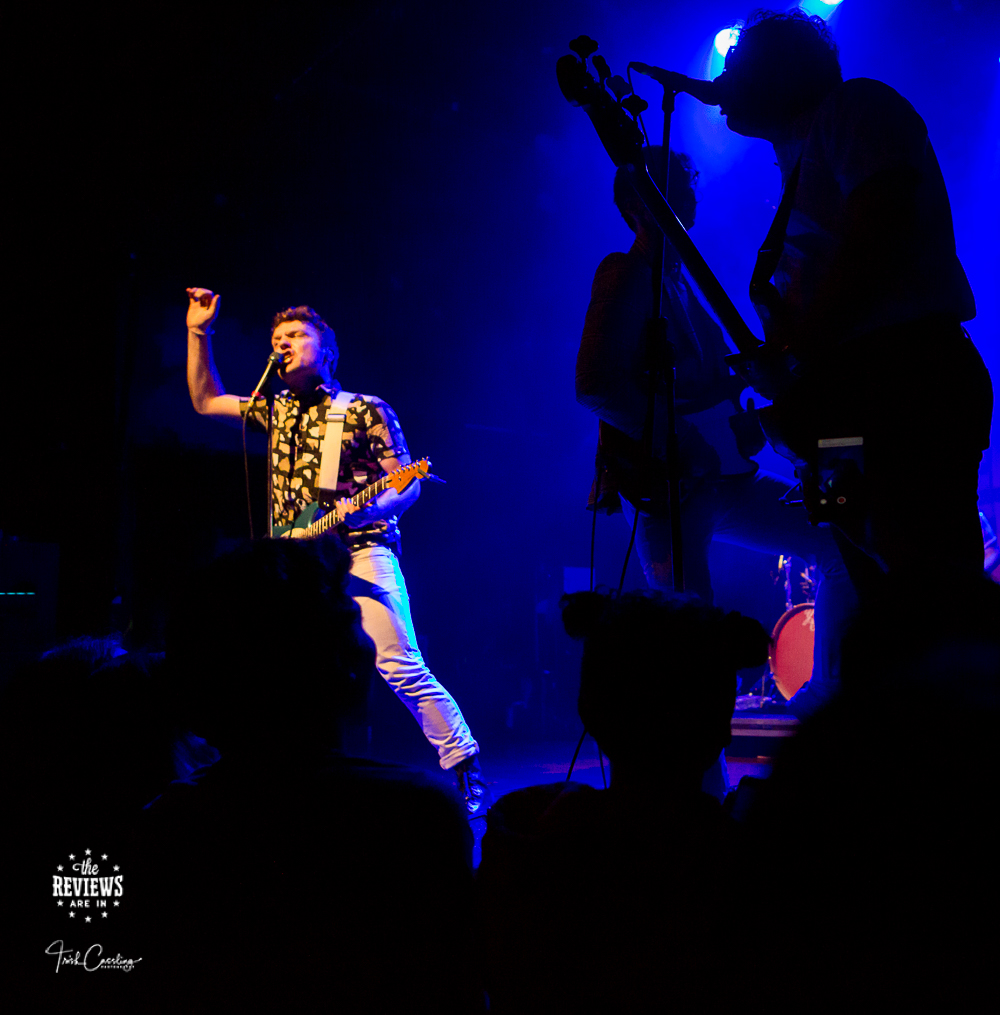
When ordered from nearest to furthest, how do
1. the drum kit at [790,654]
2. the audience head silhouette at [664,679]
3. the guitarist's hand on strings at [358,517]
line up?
1. the audience head silhouette at [664,679]
2. the guitarist's hand on strings at [358,517]
3. the drum kit at [790,654]

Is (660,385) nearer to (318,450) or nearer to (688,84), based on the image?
(688,84)

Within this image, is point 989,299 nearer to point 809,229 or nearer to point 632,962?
point 809,229

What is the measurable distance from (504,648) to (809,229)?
4.55m

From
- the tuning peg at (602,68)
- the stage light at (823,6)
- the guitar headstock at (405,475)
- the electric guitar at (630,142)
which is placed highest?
the stage light at (823,6)

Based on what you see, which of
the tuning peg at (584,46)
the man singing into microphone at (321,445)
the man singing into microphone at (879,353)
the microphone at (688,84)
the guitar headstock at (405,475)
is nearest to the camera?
the man singing into microphone at (879,353)

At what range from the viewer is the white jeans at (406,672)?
10.1ft

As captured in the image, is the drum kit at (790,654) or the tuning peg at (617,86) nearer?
the tuning peg at (617,86)

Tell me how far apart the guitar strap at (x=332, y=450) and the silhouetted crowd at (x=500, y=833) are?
7.84 ft

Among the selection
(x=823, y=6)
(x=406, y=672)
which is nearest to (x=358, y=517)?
(x=406, y=672)

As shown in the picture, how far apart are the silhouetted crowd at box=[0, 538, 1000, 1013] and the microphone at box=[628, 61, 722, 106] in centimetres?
151

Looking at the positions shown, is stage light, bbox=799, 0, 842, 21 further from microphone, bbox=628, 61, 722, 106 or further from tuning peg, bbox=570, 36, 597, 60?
tuning peg, bbox=570, 36, 597, 60

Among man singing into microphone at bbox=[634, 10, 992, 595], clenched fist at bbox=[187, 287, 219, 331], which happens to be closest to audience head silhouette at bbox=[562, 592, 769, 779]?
man singing into microphone at bbox=[634, 10, 992, 595]

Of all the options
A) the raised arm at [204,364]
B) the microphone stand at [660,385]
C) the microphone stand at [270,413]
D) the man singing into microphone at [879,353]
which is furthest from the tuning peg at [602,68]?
the raised arm at [204,364]

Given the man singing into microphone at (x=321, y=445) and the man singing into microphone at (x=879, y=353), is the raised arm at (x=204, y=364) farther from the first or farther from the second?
the man singing into microphone at (x=879, y=353)
